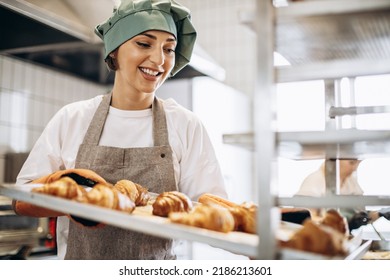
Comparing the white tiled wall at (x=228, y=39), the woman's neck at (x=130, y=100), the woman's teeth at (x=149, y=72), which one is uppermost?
the white tiled wall at (x=228, y=39)

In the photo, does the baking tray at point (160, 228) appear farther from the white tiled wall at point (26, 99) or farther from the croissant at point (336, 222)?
the white tiled wall at point (26, 99)

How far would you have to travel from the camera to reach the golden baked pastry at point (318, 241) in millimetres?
748

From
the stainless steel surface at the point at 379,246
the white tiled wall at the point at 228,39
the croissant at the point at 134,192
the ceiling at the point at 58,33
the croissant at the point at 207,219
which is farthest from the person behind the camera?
the white tiled wall at the point at 228,39

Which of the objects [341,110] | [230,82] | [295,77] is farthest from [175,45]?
[230,82]

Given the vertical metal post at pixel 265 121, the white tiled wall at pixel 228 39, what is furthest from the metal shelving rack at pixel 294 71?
the white tiled wall at pixel 228 39

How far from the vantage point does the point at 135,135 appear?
4.85 feet

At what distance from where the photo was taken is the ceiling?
73.1 inches

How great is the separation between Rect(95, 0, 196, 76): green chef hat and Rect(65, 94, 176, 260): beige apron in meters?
0.22

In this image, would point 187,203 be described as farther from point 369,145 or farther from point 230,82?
point 230,82

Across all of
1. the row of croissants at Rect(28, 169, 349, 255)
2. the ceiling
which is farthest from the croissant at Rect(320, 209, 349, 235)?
the ceiling

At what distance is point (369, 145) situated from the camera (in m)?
0.92

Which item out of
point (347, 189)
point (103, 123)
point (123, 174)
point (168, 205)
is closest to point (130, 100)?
point (103, 123)

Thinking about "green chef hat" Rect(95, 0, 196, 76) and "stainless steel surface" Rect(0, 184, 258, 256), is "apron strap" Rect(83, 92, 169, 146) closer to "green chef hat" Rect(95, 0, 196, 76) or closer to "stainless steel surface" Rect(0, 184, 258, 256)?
"green chef hat" Rect(95, 0, 196, 76)

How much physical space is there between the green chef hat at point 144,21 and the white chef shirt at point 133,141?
0.22 m
